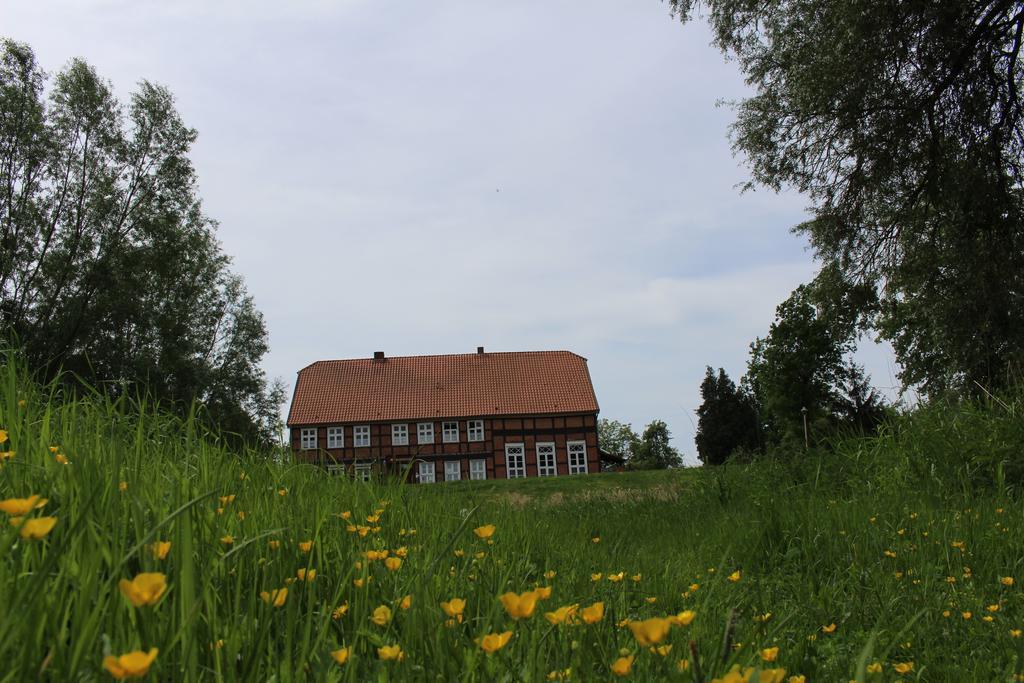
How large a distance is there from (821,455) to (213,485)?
691 cm

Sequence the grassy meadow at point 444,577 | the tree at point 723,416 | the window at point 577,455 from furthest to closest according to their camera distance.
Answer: the tree at point 723,416, the window at point 577,455, the grassy meadow at point 444,577

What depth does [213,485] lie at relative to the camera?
2605 millimetres

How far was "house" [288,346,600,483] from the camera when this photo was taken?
128 ft

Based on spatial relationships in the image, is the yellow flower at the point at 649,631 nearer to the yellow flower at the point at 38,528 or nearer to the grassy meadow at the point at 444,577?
the grassy meadow at the point at 444,577

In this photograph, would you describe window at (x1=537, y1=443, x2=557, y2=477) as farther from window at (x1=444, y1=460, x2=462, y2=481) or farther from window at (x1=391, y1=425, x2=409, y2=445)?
window at (x1=391, y1=425, x2=409, y2=445)

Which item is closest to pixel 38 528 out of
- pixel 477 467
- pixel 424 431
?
pixel 477 467

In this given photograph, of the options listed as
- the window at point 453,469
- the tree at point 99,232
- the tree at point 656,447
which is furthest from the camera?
the tree at point 656,447

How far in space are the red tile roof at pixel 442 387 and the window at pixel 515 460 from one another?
1.74m

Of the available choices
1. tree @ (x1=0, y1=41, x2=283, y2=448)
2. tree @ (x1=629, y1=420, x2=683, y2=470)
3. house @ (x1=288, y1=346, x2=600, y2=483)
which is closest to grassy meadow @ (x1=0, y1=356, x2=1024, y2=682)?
tree @ (x1=0, y1=41, x2=283, y2=448)

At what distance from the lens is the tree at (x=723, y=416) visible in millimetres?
52312

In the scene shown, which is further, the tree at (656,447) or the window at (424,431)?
the tree at (656,447)

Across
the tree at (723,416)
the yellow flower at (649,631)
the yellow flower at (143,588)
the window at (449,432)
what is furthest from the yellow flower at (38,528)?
the tree at (723,416)

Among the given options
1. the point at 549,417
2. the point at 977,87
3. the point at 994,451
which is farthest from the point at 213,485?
the point at 549,417

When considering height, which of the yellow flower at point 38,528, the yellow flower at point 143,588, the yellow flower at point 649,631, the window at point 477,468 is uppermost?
the window at point 477,468
